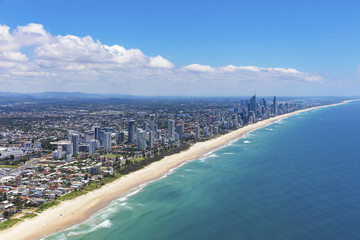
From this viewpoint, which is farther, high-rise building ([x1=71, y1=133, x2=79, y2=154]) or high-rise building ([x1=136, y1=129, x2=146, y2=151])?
high-rise building ([x1=136, y1=129, x2=146, y2=151])

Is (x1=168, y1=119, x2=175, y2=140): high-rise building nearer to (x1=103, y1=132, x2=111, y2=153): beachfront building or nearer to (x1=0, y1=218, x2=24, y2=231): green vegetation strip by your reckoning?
(x1=103, y1=132, x2=111, y2=153): beachfront building

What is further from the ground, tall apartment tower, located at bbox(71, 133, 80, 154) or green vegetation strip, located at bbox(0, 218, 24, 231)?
tall apartment tower, located at bbox(71, 133, 80, 154)

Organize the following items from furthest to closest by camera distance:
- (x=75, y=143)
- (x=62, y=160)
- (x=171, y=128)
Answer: (x=171, y=128), (x=75, y=143), (x=62, y=160)

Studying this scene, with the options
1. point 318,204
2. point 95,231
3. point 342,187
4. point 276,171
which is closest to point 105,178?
point 95,231

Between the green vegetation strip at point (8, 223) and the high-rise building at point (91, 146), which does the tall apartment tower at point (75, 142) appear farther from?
the green vegetation strip at point (8, 223)

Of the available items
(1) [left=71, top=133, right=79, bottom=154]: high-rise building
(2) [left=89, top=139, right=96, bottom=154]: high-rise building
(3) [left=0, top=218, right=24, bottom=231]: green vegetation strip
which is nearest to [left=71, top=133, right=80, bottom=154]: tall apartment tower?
(1) [left=71, top=133, right=79, bottom=154]: high-rise building

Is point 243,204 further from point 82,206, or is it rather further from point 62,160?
point 62,160

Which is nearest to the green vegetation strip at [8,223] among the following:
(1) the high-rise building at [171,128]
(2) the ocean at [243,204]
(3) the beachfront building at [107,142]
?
(2) the ocean at [243,204]

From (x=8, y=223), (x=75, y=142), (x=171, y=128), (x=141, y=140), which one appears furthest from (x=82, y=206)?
(x=171, y=128)

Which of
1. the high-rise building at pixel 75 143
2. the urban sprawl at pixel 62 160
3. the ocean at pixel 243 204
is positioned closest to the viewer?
the ocean at pixel 243 204

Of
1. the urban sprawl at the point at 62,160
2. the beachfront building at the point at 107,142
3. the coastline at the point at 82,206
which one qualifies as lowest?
the coastline at the point at 82,206
